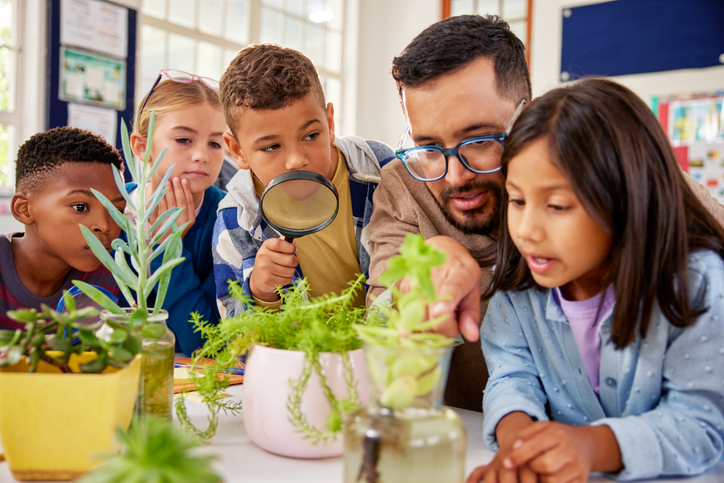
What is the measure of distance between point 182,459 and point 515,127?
0.72m

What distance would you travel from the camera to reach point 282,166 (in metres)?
1.44

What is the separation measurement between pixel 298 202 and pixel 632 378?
2.17 ft

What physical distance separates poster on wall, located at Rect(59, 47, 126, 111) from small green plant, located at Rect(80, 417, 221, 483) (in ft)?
13.4

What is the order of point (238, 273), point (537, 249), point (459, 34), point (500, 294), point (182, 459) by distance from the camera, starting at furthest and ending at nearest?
point (238, 273) → point (459, 34) → point (500, 294) → point (537, 249) → point (182, 459)

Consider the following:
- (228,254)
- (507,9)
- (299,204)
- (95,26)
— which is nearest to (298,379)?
(299,204)

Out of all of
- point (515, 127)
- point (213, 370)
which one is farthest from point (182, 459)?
point (515, 127)

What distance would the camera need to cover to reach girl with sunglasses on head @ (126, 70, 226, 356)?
5.72ft

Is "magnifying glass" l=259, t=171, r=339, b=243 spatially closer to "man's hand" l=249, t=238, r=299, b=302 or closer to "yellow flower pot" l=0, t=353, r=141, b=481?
"man's hand" l=249, t=238, r=299, b=302

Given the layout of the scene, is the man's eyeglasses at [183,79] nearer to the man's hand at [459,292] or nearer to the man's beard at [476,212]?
the man's beard at [476,212]

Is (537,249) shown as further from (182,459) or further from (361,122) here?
(361,122)

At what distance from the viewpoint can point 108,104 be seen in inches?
165

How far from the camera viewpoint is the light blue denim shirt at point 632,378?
79cm

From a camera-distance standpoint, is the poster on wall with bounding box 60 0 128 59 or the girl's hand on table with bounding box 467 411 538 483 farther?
the poster on wall with bounding box 60 0 128 59

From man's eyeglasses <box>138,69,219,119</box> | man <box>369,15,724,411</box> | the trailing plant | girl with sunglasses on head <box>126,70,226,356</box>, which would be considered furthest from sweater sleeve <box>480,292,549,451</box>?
man's eyeglasses <box>138,69,219,119</box>
